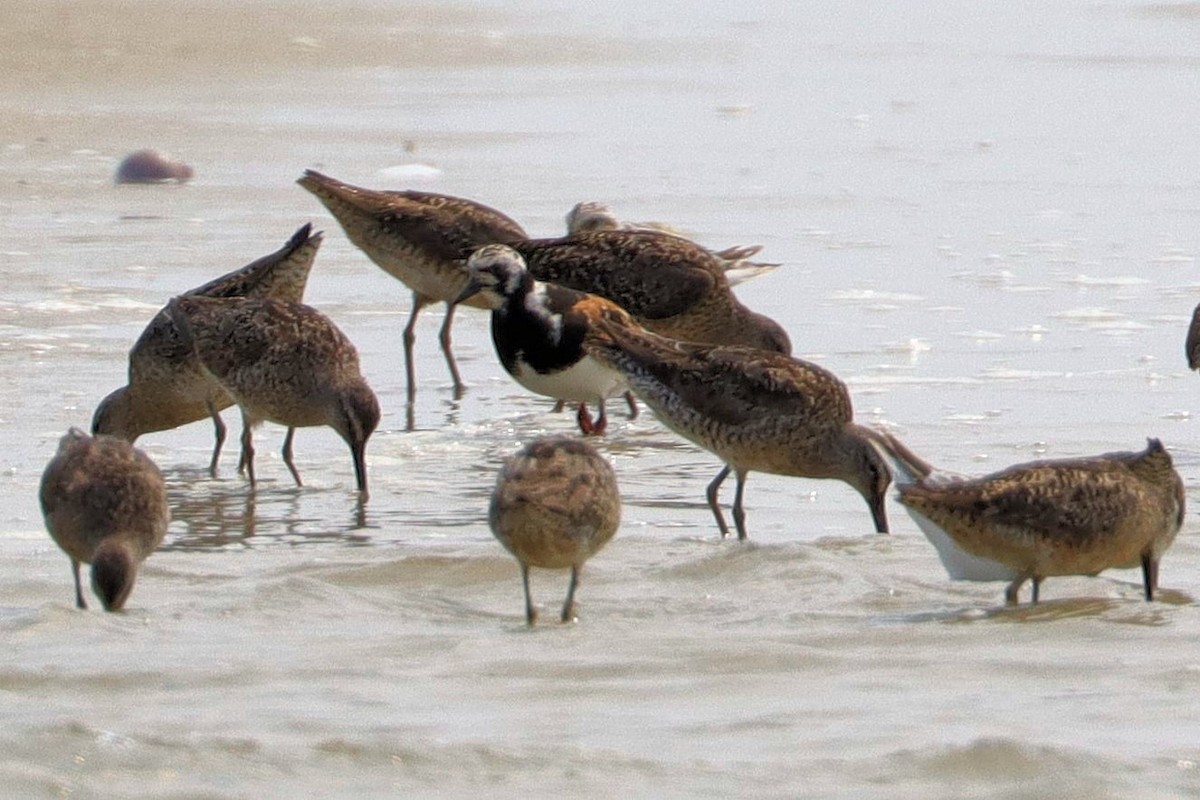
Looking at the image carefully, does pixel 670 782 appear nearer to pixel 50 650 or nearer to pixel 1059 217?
pixel 50 650

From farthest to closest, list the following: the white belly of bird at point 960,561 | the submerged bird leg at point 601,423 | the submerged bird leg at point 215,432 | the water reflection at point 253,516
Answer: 1. the submerged bird leg at point 601,423
2. the submerged bird leg at point 215,432
3. the water reflection at point 253,516
4. the white belly of bird at point 960,561

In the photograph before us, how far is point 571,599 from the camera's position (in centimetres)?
641

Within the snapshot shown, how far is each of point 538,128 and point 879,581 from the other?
36.7 feet

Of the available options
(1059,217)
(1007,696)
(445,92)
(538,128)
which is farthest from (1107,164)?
(1007,696)

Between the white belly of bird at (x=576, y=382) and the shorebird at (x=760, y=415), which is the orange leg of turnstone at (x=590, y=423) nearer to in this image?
the white belly of bird at (x=576, y=382)

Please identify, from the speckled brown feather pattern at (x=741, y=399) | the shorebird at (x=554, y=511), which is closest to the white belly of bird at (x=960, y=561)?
the shorebird at (x=554, y=511)

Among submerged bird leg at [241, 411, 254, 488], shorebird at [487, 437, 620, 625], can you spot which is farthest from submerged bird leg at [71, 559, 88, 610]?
submerged bird leg at [241, 411, 254, 488]

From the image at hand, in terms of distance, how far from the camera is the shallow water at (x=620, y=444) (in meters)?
4.99

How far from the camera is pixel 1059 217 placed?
14039 mm

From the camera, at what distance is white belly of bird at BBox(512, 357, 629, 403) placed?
920cm

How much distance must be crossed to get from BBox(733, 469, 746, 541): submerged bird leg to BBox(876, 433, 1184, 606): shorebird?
1001mm

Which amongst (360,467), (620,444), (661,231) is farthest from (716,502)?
(661,231)

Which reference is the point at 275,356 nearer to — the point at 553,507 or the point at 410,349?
the point at 410,349

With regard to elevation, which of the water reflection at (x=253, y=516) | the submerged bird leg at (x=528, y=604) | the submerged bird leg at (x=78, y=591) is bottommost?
the water reflection at (x=253, y=516)
